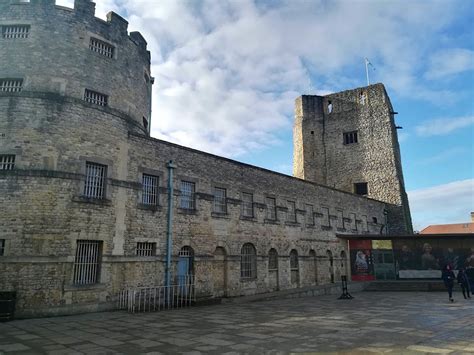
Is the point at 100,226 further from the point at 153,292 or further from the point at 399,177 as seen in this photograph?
the point at 399,177

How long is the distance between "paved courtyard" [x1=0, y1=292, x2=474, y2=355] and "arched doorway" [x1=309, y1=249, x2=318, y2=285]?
1151 centimetres

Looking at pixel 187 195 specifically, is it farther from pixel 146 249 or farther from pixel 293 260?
pixel 293 260

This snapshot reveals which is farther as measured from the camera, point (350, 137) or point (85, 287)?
point (350, 137)

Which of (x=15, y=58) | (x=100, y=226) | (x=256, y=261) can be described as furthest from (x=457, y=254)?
(x=15, y=58)

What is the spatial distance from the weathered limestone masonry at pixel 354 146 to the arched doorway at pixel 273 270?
18.7 m

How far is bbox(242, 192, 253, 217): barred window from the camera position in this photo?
20.7 metres

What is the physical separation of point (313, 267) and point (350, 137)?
1945cm

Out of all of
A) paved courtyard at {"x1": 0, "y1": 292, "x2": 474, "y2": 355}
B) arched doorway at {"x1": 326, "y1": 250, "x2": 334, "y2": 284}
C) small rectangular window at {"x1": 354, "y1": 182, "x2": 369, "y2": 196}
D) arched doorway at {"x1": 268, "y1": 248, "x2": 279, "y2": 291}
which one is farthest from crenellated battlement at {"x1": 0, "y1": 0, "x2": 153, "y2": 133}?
small rectangular window at {"x1": 354, "y1": 182, "x2": 369, "y2": 196}

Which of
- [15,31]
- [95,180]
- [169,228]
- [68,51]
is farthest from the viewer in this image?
[169,228]

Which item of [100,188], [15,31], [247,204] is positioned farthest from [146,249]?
[15,31]

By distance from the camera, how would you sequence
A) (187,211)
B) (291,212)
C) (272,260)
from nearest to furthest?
(187,211) → (272,260) → (291,212)

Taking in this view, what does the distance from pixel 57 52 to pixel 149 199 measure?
7.15 meters

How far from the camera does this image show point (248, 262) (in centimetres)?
2023

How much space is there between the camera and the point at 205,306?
1512cm
